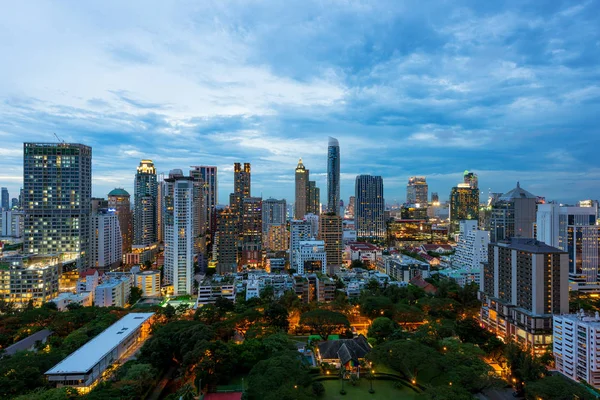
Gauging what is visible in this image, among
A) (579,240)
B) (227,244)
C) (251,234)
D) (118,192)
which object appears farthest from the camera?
(118,192)

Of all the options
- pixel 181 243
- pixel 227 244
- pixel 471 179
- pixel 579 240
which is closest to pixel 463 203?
pixel 471 179

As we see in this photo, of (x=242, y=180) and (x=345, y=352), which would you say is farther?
(x=242, y=180)

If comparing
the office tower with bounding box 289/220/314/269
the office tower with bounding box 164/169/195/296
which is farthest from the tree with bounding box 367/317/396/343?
the office tower with bounding box 289/220/314/269

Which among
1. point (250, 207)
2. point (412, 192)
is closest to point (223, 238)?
point (250, 207)

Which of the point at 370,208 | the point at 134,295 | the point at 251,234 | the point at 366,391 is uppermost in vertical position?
the point at 370,208

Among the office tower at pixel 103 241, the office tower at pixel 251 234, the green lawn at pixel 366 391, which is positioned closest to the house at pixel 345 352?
the green lawn at pixel 366 391

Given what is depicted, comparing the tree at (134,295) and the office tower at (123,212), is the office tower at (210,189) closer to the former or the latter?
the office tower at (123,212)

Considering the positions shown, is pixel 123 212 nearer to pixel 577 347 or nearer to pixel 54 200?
pixel 54 200
